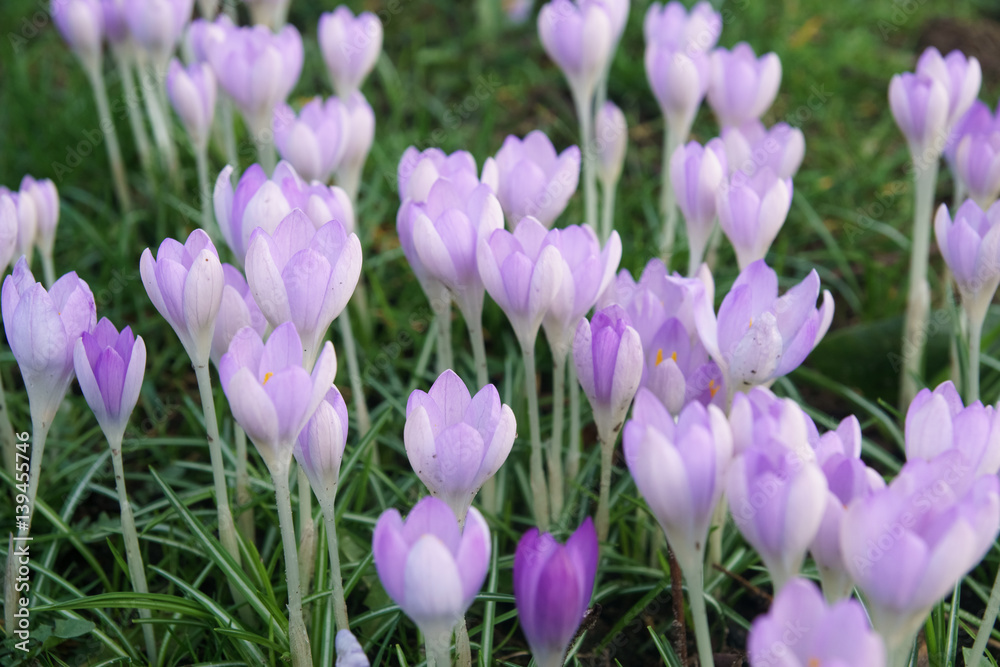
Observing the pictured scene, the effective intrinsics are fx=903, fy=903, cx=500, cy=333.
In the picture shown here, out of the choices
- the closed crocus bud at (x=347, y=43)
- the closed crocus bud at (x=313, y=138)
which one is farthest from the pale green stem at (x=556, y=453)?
the closed crocus bud at (x=347, y=43)

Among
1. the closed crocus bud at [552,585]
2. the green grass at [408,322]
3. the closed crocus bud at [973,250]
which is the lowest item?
the green grass at [408,322]

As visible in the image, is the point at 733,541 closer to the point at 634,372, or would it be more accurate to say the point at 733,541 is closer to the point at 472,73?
the point at 634,372

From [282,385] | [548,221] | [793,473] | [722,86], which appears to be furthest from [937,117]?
[282,385]

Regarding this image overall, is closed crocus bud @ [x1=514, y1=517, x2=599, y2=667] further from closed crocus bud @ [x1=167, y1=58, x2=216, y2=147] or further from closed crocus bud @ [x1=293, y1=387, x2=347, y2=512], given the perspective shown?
closed crocus bud @ [x1=167, y1=58, x2=216, y2=147]

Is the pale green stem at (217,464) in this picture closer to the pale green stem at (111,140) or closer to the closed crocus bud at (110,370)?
the closed crocus bud at (110,370)

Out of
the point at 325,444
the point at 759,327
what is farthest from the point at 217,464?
the point at 759,327
